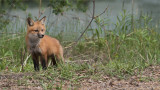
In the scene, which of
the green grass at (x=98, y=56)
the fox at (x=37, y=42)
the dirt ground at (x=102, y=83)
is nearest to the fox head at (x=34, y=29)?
the fox at (x=37, y=42)

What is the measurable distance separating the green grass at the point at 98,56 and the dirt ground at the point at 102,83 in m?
0.10

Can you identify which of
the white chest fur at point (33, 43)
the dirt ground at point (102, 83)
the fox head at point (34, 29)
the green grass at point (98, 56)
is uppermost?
the fox head at point (34, 29)

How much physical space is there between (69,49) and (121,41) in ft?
4.96

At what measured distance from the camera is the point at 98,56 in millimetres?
5949

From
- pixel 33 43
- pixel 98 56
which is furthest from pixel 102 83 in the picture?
pixel 33 43

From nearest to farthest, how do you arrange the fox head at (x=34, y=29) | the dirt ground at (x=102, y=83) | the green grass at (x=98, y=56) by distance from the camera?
the dirt ground at (x=102, y=83)
the green grass at (x=98, y=56)
the fox head at (x=34, y=29)

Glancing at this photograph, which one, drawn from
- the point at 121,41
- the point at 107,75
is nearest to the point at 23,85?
the point at 107,75

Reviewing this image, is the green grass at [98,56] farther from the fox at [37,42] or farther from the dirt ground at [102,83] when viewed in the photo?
the fox at [37,42]

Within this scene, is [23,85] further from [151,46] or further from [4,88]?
[151,46]

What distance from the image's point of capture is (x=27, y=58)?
6.44 m

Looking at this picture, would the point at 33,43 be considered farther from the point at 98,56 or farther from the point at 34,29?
the point at 98,56

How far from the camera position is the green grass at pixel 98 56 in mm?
4412

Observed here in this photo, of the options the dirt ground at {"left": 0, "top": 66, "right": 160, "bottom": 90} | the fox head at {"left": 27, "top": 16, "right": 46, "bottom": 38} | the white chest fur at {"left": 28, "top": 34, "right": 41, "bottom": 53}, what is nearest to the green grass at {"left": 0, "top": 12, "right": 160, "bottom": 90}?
the dirt ground at {"left": 0, "top": 66, "right": 160, "bottom": 90}

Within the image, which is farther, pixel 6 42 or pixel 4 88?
pixel 6 42
